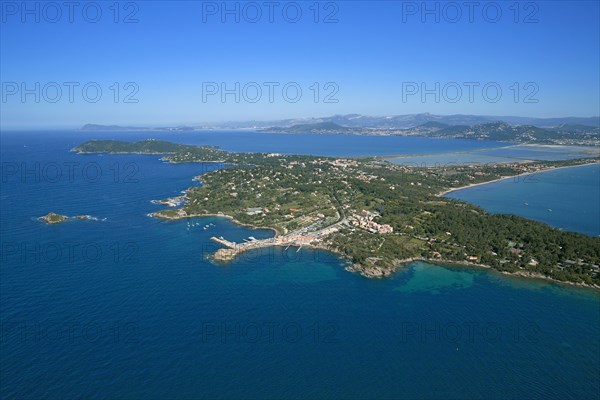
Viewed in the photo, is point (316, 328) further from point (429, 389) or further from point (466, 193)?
point (466, 193)

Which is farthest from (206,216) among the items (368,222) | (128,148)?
(128,148)

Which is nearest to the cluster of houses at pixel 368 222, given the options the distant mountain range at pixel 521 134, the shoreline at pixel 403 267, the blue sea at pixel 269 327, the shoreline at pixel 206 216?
the shoreline at pixel 403 267

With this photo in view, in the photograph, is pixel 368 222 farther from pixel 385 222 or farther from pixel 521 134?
pixel 521 134

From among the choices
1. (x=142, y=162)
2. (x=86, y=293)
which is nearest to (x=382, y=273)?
(x=86, y=293)

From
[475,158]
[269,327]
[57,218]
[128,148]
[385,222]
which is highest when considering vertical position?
[128,148]

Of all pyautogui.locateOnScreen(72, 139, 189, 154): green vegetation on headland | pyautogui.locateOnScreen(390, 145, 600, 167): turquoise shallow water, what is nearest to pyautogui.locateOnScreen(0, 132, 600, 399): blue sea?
pyautogui.locateOnScreen(390, 145, 600, 167): turquoise shallow water

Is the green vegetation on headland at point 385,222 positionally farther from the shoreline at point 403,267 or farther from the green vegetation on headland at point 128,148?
the green vegetation on headland at point 128,148
